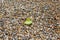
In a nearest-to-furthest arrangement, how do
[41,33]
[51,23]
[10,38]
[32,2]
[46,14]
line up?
[10,38], [41,33], [51,23], [46,14], [32,2]

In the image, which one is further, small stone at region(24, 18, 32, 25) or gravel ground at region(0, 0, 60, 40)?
small stone at region(24, 18, 32, 25)

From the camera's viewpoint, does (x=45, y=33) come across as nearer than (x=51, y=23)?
Yes

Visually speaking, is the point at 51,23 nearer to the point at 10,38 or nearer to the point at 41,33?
the point at 41,33

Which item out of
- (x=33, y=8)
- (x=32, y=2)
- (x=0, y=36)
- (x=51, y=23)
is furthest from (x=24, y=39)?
(x=32, y=2)

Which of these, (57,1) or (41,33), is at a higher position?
(57,1)

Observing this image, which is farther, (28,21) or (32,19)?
(32,19)

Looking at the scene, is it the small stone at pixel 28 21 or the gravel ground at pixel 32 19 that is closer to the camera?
the gravel ground at pixel 32 19

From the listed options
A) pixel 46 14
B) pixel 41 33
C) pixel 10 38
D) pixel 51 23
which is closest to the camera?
pixel 10 38
